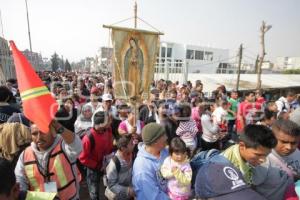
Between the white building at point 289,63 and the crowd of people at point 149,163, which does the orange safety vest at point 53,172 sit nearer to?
the crowd of people at point 149,163

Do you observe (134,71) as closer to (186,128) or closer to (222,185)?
(186,128)

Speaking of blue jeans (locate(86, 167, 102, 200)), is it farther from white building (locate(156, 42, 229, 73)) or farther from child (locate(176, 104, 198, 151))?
white building (locate(156, 42, 229, 73))

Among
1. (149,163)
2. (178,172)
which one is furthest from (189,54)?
(149,163)

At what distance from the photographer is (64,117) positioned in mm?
4680

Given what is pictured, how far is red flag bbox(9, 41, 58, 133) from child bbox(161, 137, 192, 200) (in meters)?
1.36

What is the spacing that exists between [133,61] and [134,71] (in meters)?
0.24

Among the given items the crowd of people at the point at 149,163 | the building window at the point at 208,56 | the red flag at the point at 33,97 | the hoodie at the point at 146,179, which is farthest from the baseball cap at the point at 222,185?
the building window at the point at 208,56

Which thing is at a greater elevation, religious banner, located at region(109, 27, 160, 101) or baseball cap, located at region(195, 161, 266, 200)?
religious banner, located at region(109, 27, 160, 101)

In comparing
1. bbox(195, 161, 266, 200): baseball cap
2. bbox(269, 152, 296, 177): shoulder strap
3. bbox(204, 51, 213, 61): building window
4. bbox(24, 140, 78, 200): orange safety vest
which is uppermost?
bbox(204, 51, 213, 61): building window

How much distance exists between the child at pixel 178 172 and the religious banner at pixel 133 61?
294 cm

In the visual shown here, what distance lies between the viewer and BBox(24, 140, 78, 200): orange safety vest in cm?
223

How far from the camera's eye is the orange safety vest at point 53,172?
2.23 m

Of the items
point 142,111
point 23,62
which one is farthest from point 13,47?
point 142,111

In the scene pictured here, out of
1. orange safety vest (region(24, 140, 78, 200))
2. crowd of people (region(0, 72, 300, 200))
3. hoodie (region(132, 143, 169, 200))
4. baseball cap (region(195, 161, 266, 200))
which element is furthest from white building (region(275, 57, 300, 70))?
baseball cap (region(195, 161, 266, 200))
